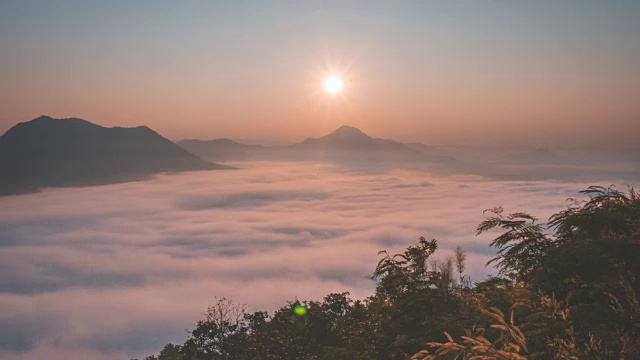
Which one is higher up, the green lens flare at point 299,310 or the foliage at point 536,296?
the foliage at point 536,296

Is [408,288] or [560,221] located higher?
[560,221]

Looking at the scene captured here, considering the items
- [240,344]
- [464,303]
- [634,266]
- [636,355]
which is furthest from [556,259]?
[240,344]

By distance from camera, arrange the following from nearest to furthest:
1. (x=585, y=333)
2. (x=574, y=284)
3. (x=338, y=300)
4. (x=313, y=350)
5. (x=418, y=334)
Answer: (x=585, y=333) < (x=574, y=284) < (x=418, y=334) < (x=313, y=350) < (x=338, y=300)

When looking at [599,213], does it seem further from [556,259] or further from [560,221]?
[556,259]

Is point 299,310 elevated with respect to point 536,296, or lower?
lower

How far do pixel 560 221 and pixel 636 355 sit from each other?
4026 mm

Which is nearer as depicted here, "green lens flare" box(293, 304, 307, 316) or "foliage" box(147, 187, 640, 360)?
"foliage" box(147, 187, 640, 360)

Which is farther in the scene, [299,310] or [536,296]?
[299,310]

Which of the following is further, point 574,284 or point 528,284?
point 528,284

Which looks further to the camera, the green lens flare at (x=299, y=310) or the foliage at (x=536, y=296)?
the green lens flare at (x=299, y=310)

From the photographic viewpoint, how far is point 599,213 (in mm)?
9805

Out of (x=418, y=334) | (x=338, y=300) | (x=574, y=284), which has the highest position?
(x=574, y=284)

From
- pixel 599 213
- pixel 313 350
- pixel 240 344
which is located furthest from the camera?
pixel 240 344

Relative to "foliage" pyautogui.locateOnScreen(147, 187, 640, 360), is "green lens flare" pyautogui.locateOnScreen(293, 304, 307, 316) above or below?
below
